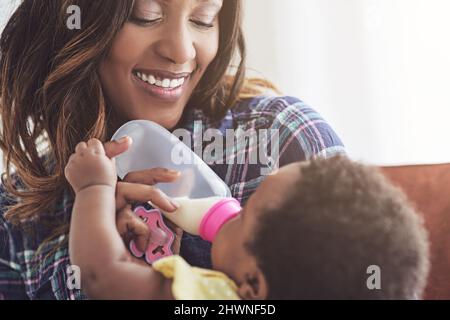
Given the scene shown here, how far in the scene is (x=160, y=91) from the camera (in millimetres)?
968

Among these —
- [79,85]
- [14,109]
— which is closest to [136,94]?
[79,85]

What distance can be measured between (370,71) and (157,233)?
50cm

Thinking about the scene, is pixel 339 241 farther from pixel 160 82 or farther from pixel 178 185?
pixel 160 82

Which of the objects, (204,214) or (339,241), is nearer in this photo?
(339,241)

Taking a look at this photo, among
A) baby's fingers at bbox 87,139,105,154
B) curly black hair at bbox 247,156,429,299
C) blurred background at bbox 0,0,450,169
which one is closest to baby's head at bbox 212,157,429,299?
curly black hair at bbox 247,156,429,299

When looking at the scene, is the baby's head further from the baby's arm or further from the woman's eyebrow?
the woman's eyebrow

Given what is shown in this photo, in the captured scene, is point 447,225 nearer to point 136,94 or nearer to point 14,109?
point 136,94

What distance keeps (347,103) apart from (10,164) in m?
0.58

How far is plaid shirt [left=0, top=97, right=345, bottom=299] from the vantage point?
91 centimetres

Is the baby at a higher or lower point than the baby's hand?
lower

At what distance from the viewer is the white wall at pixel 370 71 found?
3.59 feet

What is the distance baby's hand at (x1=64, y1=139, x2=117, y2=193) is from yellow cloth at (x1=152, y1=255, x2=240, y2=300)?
0.47 ft

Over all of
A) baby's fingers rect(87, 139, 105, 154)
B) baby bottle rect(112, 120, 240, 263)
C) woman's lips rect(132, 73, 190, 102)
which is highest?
woman's lips rect(132, 73, 190, 102)

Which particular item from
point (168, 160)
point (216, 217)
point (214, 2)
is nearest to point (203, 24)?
point (214, 2)
